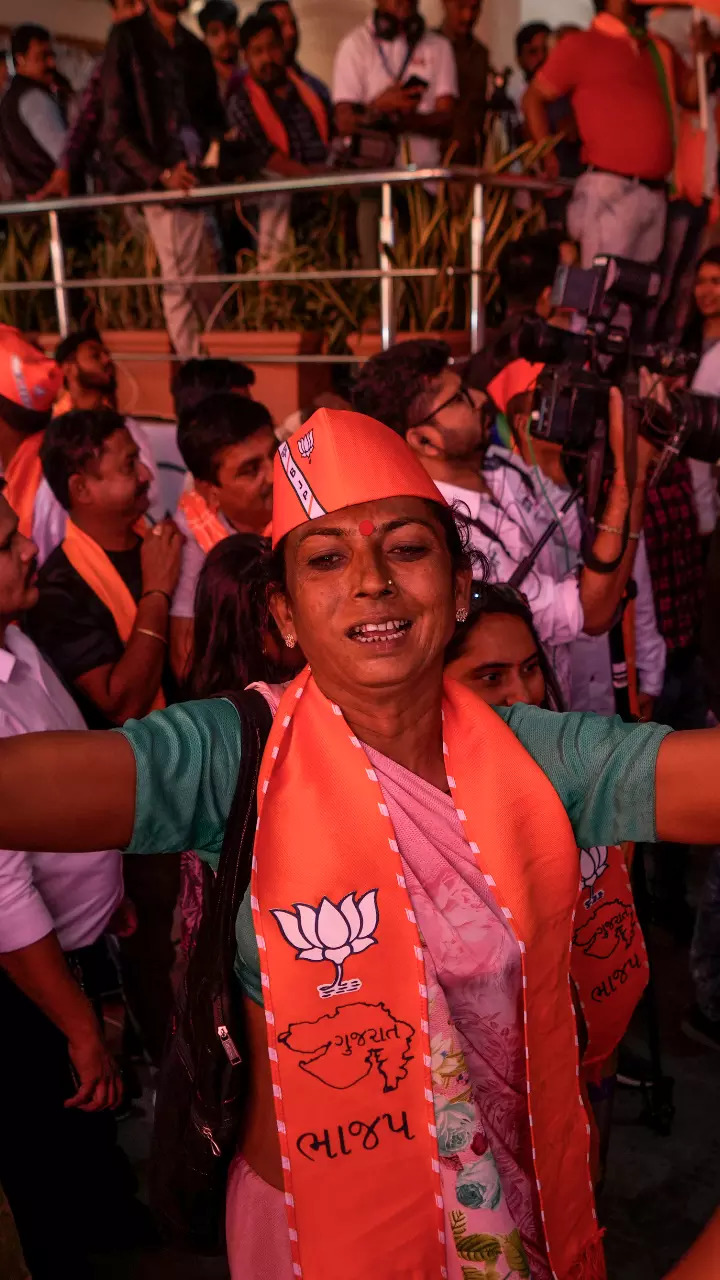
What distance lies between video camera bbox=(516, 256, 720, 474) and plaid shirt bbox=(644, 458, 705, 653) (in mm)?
693

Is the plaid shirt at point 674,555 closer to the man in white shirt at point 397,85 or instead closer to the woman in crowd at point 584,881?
the woman in crowd at point 584,881

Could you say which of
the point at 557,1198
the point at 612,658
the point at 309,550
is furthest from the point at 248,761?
the point at 612,658

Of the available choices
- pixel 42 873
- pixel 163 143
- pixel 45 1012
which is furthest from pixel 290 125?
pixel 45 1012

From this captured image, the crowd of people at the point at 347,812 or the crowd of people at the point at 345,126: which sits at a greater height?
the crowd of people at the point at 345,126

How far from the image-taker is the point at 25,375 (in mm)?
3832

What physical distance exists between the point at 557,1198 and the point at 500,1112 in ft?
0.48

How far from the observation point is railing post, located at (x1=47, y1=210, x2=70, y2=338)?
6.34m

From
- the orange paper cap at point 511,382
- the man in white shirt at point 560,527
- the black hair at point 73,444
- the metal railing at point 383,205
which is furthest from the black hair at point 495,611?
the metal railing at point 383,205

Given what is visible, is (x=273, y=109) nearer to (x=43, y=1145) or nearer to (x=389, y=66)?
(x=389, y=66)

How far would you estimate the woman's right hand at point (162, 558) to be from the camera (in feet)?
9.74

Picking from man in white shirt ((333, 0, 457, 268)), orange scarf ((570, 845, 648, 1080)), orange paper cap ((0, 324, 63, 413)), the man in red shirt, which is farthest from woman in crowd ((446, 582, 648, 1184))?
man in white shirt ((333, 0, 457, 268))

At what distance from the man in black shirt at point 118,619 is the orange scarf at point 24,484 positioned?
25.9 inches

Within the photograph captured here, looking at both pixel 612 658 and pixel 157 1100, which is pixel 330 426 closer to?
pixel 157 1100

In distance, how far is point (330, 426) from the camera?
4.78 feet
